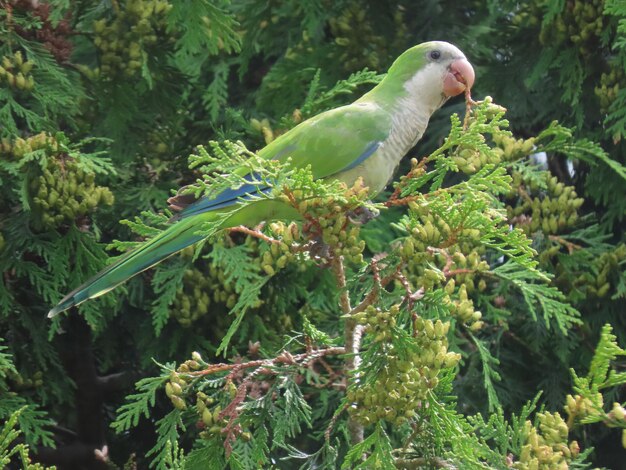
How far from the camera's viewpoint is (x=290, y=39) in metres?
3.67

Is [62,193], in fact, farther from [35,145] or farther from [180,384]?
[180,384]

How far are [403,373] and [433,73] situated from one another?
1.12 meters

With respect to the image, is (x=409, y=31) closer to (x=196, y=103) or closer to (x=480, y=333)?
(x=196, y=103)

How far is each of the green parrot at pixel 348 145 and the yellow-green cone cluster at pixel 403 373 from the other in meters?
0.54

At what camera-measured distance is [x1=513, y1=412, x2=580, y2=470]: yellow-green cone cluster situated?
69.7 inches

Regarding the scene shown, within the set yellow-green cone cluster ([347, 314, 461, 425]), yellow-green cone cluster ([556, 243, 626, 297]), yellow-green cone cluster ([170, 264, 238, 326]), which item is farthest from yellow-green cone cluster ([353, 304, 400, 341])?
yellow-green cone cluster ([556, 243, 626, 297])

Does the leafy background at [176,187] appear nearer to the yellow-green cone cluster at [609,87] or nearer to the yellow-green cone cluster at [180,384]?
the yellow-green cone cluster at [609,87]

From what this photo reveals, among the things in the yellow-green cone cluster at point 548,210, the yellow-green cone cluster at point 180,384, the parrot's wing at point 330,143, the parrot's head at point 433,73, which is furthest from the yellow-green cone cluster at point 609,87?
the yellow-green cone cluster at point 180,384

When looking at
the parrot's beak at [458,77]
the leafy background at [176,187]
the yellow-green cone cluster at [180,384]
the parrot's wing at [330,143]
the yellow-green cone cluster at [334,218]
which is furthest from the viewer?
the leafy background at [176,187]

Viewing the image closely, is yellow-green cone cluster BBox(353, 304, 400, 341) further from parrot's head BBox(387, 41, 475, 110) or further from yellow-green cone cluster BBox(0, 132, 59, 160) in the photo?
yellow-green cone cluster BBox(0, 132, 59, 160)

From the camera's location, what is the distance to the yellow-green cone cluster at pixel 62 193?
271 centimetres

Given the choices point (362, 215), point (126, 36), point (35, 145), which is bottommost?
point (35, 145)

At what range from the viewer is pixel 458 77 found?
8.68 feet

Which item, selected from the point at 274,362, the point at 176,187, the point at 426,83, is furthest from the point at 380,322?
the point at 176,187
